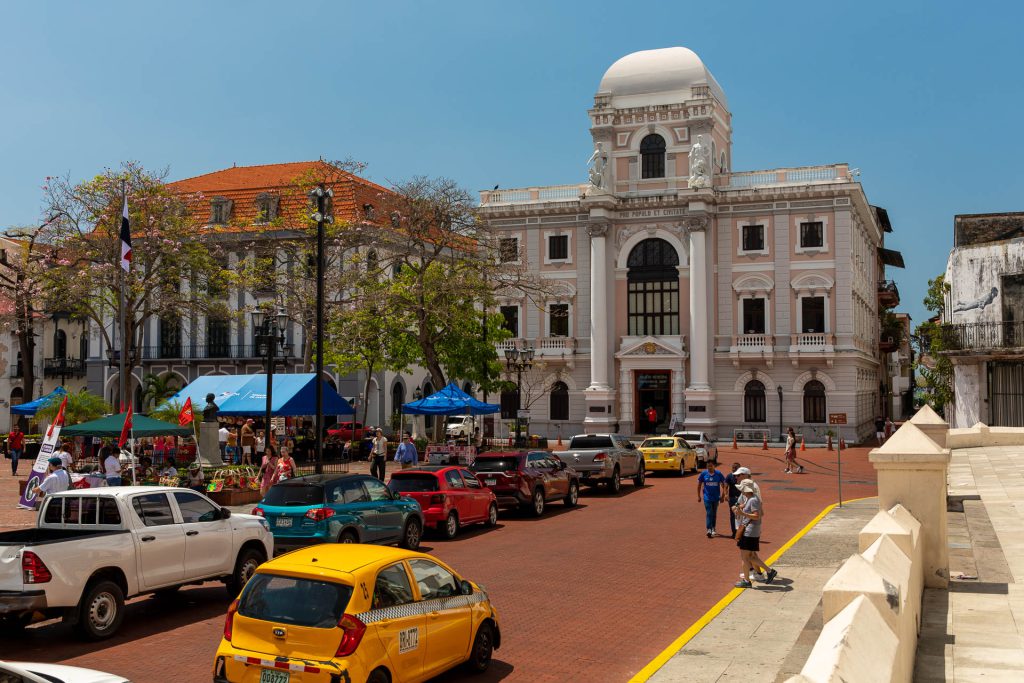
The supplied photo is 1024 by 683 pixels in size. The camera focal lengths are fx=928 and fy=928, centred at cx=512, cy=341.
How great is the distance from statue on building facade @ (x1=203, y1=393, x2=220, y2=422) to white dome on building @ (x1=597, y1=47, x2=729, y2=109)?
106 feet

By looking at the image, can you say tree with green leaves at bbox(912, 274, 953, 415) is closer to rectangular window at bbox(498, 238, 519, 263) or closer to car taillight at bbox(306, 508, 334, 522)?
rectangular window at bbox(498, 238, 519, 263)

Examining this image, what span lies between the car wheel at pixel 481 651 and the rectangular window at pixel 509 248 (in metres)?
35.2

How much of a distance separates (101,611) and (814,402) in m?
44.4

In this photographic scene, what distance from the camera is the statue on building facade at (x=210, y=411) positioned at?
102 ft

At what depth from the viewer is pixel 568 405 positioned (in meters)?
54.0

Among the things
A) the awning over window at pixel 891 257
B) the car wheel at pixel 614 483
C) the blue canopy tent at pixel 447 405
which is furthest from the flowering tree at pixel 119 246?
the awning over window at pixel 891 257

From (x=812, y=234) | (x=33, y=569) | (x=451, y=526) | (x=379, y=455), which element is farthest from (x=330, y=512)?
(x=812, y=234)

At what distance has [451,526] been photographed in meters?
19.1

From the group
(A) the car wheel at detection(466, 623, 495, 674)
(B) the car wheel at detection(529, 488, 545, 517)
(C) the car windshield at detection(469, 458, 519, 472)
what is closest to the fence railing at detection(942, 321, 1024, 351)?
(B) the car wheel at detection(529, 488, 545, 517)

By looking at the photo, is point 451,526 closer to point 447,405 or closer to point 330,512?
point 330,512

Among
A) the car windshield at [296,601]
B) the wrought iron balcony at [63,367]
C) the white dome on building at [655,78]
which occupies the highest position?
the white dome on building at [655,78]

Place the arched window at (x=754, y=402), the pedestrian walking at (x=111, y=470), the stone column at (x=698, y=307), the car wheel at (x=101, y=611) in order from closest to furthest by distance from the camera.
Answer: the car wheel at (x=101, y=611), the pedestrian walking at (x=111, y=470), the stone column at (x=698, y=307), the arched window at (x=754, y=402)

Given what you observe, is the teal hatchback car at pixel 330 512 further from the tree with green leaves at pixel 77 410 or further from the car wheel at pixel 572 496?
the tree with green leaves at pixel 77 410

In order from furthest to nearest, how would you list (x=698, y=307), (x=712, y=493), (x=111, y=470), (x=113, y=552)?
(x=698, y=307) → (x=111, y=470) → (x=712, y=493) → (x=113, y=552)
